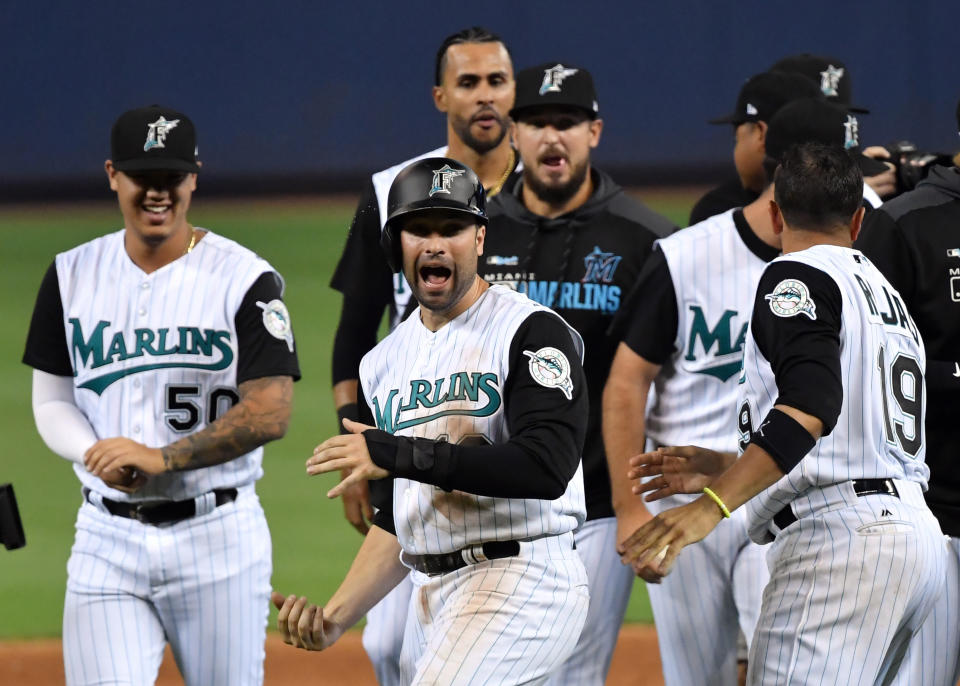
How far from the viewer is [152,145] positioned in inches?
174

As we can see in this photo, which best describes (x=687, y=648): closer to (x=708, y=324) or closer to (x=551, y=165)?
(x=708, y=324)

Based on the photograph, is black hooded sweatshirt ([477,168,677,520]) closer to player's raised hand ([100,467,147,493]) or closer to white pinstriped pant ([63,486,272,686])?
white pinstriped pant ([63,486,272,686])

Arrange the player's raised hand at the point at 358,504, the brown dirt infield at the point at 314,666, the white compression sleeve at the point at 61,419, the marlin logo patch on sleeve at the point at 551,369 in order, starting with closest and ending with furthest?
the marlin logo patch on sleeve at the point at 551,369
the white compression sleeve at the point at 61,419
the player's raised hand at the point at 358,504
the brown dirt infield at the point at 314,666

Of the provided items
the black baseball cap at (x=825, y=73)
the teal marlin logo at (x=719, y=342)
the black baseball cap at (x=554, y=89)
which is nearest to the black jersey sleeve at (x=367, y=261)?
the black baseball cap at (x=554, y=89)

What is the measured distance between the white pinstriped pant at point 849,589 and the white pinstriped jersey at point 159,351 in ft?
5.97

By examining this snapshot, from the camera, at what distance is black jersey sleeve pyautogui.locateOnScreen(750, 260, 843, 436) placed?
9.97 feet

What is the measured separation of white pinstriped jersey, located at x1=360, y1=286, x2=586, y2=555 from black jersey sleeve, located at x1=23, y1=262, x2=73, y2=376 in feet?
4.78

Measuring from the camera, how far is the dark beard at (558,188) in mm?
4621

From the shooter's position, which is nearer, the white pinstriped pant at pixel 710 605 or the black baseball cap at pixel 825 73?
the white pinstriped pant at pixel 710 605

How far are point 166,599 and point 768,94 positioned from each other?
2565 mm

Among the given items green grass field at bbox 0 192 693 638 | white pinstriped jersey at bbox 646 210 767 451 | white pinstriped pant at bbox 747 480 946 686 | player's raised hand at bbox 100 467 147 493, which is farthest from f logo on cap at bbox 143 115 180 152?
green grass field at bbox 0 192 693 638

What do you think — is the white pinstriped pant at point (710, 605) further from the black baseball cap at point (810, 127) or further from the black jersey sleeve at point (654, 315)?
the black baseball cap at point (810, 127)

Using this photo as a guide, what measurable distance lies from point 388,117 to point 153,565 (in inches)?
545

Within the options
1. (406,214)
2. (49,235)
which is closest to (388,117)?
(49,235)
